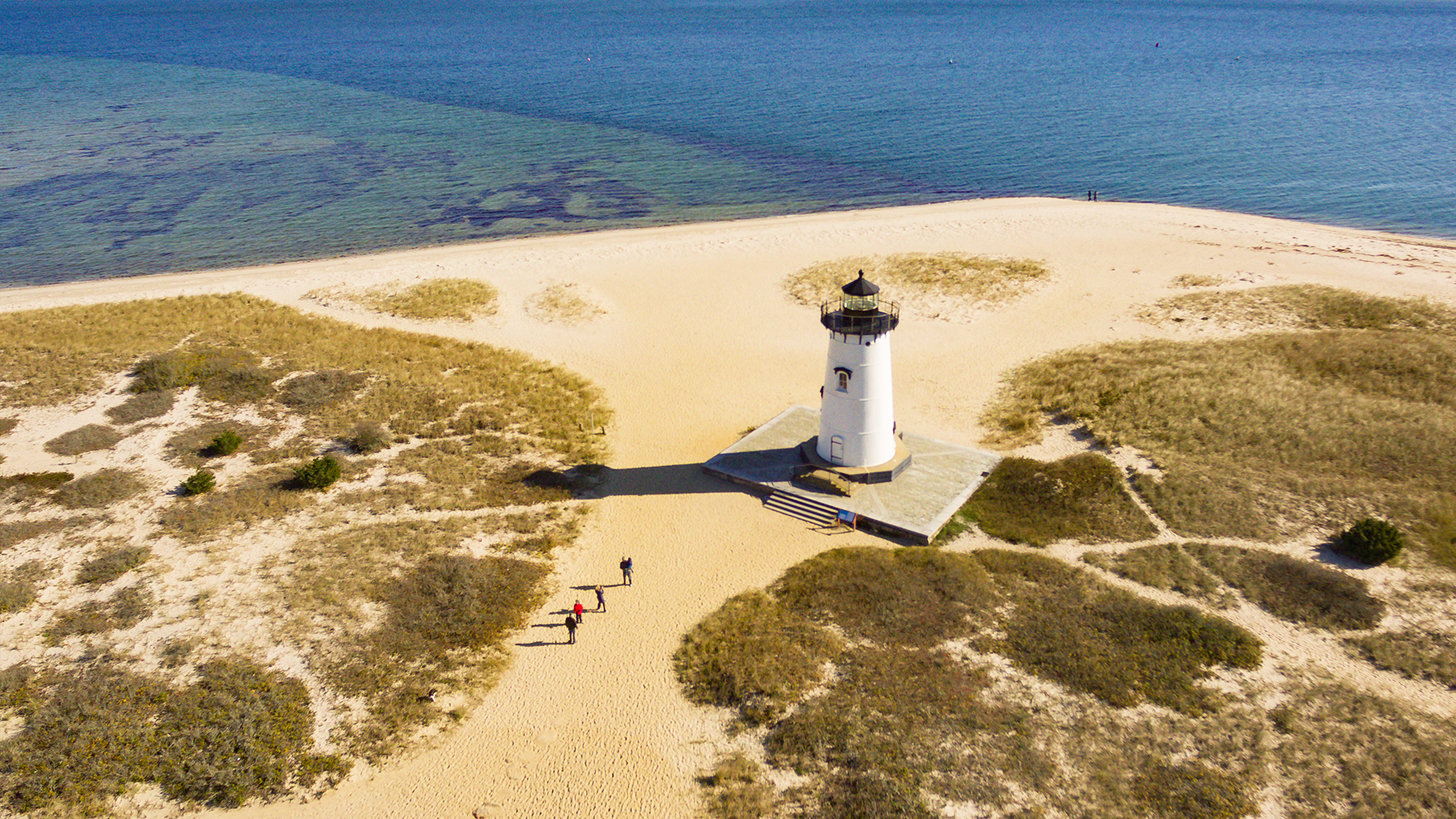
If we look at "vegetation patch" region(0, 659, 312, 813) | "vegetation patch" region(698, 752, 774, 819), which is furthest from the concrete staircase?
"vegetation patch" region(0, 659, 312, 813)

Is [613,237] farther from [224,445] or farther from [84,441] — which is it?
[84,441]

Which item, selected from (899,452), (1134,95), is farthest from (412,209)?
(1134,95)

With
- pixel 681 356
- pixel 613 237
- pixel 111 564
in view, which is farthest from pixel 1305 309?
pixel 111 564

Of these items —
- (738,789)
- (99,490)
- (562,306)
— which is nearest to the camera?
(738,789)

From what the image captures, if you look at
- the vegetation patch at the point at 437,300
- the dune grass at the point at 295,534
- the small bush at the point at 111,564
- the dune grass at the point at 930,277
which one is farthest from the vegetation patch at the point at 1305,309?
the small bush at the point at 111,564

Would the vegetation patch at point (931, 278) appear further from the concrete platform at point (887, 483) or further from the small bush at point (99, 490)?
the small bush at point (99, 490)
